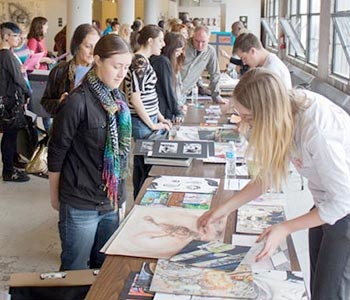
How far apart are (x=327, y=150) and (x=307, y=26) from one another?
9.26 metres

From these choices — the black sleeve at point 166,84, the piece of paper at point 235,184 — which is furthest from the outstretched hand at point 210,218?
the black sleeve at point 166,84

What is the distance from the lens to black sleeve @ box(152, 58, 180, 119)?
393cm

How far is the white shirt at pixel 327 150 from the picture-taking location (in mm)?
1528

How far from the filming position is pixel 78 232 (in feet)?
7.33

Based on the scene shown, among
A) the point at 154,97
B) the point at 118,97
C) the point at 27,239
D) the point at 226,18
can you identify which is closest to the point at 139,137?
the point at 154,97

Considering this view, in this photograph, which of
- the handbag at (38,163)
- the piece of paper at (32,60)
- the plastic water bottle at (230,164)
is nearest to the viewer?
the plastic water bottle at (230,164)

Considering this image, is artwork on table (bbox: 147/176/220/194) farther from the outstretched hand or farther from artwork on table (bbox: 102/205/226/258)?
the outstretched hand

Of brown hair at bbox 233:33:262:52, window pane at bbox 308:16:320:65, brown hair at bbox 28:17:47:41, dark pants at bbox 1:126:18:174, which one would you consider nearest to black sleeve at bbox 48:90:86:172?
brown hair at bbox 233:33:262:52

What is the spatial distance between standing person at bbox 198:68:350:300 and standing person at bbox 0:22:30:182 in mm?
3783

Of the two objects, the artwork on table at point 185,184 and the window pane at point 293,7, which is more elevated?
the window pane at point 293,7

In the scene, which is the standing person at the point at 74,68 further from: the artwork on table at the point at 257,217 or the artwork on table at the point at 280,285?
the artwork on table at the point at 280,285

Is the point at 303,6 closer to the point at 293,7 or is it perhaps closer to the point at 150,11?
the point at 293,7

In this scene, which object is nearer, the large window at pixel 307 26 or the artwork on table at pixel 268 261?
the artwork on table at pixel 268 261

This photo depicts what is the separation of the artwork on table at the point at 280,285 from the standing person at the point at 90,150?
2.64ft
